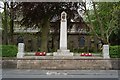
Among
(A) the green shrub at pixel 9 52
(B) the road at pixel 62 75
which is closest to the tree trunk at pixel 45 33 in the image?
(A) the green shrub at pixel 9 52

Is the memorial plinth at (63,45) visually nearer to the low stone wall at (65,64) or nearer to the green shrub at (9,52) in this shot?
the low stone wall at (65,64)

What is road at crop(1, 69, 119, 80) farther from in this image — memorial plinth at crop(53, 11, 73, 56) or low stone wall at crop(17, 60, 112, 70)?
memorial plinth at crop(53, 11, 73, 56)

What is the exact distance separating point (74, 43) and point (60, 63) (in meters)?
38.6

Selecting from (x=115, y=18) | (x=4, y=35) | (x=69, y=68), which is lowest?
(x=69, y=68)

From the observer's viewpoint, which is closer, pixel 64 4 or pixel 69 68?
pixel 69 68

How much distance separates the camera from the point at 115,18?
29.1 metres

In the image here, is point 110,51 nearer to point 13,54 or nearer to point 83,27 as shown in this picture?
point 13,54

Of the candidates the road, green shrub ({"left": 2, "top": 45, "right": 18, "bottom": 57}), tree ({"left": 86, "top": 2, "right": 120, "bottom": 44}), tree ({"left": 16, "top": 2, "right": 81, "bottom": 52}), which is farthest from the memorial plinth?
tree ({"left": 86, "top": 2, "right": 120, "bottom": 44})

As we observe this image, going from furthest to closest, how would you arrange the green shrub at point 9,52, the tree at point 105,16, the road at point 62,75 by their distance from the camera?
1. the tree at point 105,16
2. the green shrub at point 9,52
3. the road at point 62,75

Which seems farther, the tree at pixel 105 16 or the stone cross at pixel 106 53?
the tree at pixel 105 16

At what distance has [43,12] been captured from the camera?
26.2 meters

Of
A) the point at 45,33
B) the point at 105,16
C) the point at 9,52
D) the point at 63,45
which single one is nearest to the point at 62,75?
the point at 63,45

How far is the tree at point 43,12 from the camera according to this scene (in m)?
25.3

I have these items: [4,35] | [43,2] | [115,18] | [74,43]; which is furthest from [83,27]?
[74,43]
